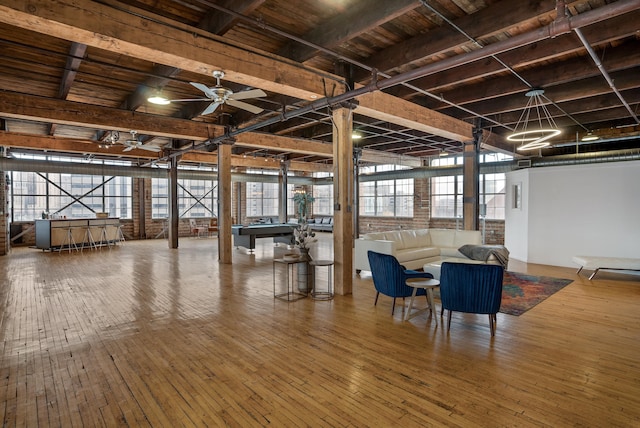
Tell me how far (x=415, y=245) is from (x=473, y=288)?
3.66 m

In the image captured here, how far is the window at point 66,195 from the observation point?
41.1 feet

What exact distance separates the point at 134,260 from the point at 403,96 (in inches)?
298

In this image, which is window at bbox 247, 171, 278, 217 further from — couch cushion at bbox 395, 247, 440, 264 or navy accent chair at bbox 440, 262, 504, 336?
navy accent chair at bbox 440, 262, 504, 336

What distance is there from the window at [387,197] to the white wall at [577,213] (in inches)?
248

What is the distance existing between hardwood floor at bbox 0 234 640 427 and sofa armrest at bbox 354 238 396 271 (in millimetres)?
969

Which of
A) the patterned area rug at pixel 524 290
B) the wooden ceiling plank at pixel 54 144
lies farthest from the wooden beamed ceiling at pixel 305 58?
the wooden ceiling plank at pixel 54 144

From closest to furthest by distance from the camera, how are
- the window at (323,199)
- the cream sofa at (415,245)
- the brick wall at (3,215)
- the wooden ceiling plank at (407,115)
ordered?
the wooden ceiling plank at (407,115) < the cream sofa at (415,245) < the brick wall at (3,215) < the window at (323,199)

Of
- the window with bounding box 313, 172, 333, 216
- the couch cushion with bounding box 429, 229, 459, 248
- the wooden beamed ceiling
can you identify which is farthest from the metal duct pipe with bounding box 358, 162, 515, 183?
the window with bounding box 313, 172, 333, 216

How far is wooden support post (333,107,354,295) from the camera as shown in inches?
212

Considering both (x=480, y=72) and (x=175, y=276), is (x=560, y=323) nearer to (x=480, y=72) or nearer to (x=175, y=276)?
(x=480, y=72)

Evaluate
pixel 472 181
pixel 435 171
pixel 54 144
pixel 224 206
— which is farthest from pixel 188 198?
pixel 472 181

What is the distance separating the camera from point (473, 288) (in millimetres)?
3734

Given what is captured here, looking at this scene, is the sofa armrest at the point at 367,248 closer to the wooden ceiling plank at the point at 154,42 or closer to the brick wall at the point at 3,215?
the wooden ceiling plank at the point at 154,42

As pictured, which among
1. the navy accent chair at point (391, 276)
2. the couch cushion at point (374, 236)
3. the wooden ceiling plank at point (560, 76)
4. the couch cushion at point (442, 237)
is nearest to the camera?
the navy accent chair at point (391, 276)
